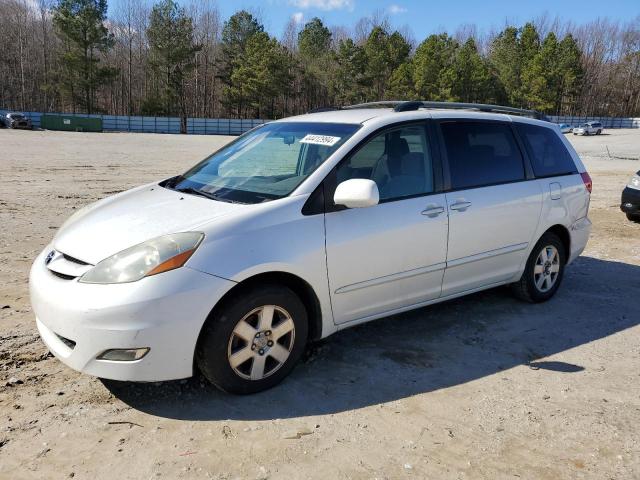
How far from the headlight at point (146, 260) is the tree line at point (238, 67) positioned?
65.2 meters

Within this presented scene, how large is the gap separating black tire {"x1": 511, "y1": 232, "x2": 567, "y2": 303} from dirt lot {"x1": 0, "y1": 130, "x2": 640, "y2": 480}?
20 centimetres

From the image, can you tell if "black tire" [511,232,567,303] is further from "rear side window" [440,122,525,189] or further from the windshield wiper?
the windshield wiper

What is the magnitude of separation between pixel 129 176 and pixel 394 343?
12.5 m

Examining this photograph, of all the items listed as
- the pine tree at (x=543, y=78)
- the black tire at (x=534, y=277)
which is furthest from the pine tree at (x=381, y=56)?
the black tire at (x=534, y=277)

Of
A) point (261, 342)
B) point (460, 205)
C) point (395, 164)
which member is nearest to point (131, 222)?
point (261, 342)

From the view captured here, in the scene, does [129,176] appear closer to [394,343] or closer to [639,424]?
[394,343]

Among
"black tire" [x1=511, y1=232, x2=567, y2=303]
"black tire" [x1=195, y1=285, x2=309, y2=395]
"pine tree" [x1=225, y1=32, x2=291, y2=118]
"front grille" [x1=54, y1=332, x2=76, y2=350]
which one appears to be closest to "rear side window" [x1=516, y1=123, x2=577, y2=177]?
"black tire" [x1=511, y1=232, x2=567, y2=303]

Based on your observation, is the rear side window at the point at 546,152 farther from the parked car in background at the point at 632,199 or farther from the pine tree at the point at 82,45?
the pine tree at the point at 82,45

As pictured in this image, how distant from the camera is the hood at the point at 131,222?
3132mm

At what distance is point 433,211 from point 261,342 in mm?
1620

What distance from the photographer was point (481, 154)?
454 cm

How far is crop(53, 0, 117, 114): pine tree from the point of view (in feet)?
193

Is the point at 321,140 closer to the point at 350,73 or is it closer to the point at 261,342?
the point at 261,342

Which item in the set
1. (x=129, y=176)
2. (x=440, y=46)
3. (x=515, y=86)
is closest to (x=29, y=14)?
(x=440, y=46)
